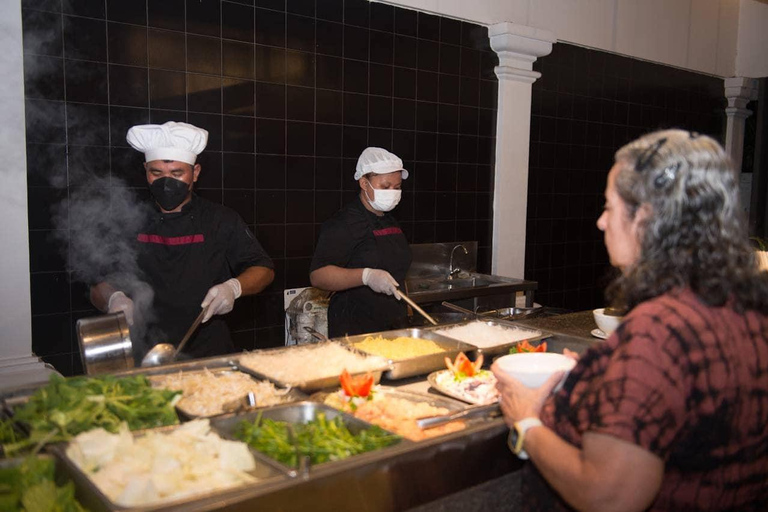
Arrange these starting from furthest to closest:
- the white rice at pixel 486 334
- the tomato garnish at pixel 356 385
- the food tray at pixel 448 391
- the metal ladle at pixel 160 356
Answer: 1. the white rice at pixel 486 334
2. the metal ladle at pixel 160 356
3. the food tray at pixel 448 391
4. the tomato garnish at pixel 356 385

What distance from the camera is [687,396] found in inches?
55.6

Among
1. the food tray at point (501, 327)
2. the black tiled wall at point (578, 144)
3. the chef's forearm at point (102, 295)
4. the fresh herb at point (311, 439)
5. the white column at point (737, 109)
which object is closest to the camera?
the fresh herb at point (311, 439)

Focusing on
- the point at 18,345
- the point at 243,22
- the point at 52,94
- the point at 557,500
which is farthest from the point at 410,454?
the point at 243,22

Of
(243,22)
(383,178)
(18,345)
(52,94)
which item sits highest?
(243,22)

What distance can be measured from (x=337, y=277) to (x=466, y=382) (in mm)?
1472

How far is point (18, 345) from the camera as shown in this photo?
3887 millimetres

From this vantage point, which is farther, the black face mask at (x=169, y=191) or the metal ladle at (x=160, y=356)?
the black face mask at (x=169, y=191)

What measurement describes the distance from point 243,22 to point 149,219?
5.03ft

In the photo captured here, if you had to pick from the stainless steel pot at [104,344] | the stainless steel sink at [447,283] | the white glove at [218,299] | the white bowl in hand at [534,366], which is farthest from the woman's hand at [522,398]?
the stainless steel sink at [447,283]

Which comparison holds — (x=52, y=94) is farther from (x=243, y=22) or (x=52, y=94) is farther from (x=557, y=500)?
(x=557, y=500)

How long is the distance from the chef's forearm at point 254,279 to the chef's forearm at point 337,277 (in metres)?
0.35

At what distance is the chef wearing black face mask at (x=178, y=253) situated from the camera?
11.6 feet

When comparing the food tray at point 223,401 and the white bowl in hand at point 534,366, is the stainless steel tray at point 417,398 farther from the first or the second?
the white bowl in hand at point 534,366

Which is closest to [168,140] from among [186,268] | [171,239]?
[171,239]
